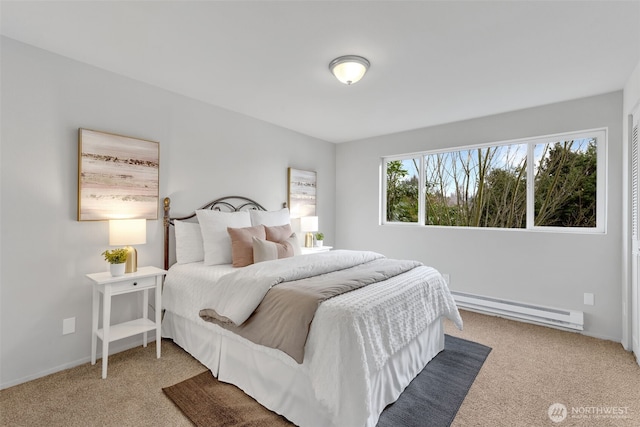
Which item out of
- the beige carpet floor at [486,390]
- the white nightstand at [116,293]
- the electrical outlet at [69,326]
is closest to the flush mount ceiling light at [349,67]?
the white nightstand at [116,293]

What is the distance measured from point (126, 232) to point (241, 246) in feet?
3.08

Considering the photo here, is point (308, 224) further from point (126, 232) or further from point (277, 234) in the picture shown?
point (126, 232)

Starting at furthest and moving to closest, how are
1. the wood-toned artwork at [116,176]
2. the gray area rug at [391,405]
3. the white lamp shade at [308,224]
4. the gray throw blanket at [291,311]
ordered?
the white lamp shade at [308,224], the wood-toned artwork at [116,176], the gray area rug at [391,405], the gray throw blanket at [291,311]

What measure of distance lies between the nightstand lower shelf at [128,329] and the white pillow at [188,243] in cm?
61

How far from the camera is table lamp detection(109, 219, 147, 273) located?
2.50m

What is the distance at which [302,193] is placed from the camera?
4691mm

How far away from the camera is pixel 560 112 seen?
337 centimetres

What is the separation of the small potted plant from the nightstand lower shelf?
0.47m

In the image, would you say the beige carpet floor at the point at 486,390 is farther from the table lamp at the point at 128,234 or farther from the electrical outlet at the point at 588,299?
the table lamp at the point at 128,234

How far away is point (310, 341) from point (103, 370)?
1.72 meters

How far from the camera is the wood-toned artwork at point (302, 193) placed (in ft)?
14.8

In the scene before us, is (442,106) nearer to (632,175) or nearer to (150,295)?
(632,175)

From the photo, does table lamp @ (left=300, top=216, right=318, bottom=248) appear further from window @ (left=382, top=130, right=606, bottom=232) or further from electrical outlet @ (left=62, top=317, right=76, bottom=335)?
electrical outlet @ (left=62, top=317, right=76, bottom=335)

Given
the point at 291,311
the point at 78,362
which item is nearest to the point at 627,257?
the point at 291,311
